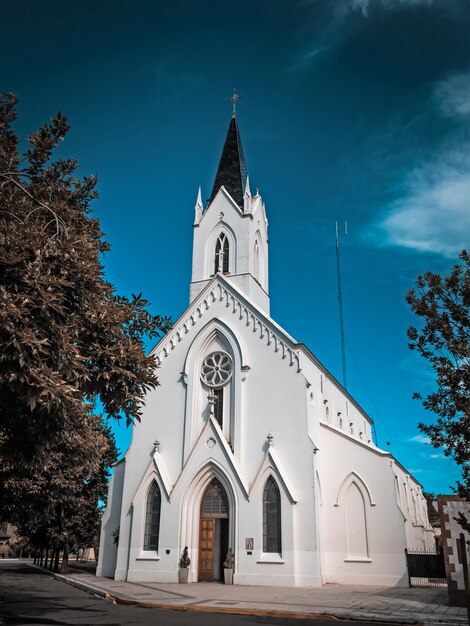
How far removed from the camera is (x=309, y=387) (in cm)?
2762

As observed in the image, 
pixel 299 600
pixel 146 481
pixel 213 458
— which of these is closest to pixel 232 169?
pixel 213 458

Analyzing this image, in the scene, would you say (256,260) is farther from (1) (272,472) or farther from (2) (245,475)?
(1) (272,472)

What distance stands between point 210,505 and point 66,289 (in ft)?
60.2

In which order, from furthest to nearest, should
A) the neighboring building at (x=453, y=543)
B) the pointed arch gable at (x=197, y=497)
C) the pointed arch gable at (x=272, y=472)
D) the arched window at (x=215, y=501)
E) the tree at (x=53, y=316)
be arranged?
the arched window at (x=215, y=501), the pointed arch gable at (x=197, y=497), the pointed arch gable at (x=272, y=472), the neighboring building at (x=453, y=543), the tree at (x=53, y=316)

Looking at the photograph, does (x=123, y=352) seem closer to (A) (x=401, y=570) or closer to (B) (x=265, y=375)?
(B) (x=265, y=375)

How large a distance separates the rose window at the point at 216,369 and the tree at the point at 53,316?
1488 centimetres

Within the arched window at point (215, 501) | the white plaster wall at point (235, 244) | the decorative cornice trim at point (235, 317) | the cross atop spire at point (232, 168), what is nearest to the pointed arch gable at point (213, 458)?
the arched window at point (215, 501)

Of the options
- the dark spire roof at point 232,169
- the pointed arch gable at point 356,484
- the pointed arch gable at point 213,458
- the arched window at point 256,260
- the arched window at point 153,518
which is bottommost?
the arched window at point 153,518

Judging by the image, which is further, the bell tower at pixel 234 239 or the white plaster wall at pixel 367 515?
the bell tower at pixel 234 239

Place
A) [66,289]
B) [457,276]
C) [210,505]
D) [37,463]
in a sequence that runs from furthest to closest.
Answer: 1. [210,505]
2. [457,276]
3. [37,463]
4. [66,289]

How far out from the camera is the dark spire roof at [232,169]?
37.8 metres

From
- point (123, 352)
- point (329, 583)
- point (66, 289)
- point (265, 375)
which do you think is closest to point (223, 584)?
point (329, 583)

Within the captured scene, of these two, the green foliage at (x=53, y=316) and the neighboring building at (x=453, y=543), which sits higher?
the green foliage at (x=53, y=316)

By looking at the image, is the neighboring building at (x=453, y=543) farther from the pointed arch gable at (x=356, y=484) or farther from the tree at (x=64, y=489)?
the tree at (x=64, y=489)
